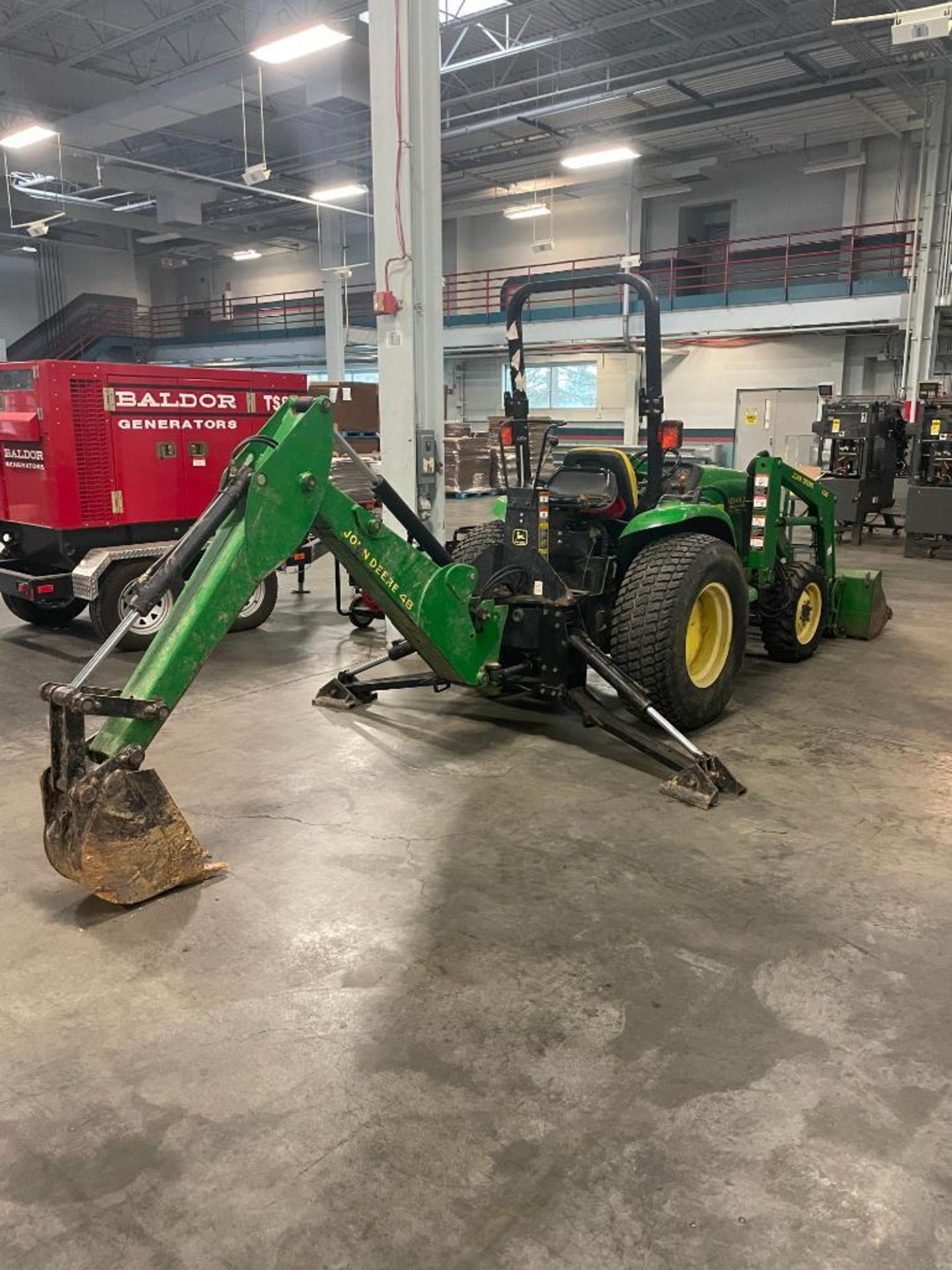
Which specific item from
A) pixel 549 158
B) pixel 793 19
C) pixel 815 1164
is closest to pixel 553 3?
pixel 793 19

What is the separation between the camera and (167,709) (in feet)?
11.2

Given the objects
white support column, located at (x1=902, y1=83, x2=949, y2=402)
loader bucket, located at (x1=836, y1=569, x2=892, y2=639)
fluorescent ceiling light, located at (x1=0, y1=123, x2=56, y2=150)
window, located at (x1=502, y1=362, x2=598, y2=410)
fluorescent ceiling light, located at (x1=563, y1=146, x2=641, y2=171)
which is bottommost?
loader bucket, located at (x1=836, y1=569, x2=892, y2=639)

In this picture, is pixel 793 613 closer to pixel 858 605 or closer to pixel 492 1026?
pixel 858 605

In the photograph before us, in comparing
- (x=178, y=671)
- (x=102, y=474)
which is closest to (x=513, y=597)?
(x=178, y=671)

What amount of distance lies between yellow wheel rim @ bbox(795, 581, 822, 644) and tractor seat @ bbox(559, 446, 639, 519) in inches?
75.9

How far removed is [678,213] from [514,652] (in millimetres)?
19494

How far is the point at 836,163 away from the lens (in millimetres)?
18406

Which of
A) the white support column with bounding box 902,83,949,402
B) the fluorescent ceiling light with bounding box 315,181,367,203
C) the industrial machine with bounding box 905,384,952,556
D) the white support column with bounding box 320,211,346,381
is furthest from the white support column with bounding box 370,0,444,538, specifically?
the white support column with bounding box 320,211,346,381

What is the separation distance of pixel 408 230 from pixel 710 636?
11.7ft

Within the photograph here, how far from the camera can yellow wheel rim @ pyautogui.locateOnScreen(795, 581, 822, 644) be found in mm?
6840

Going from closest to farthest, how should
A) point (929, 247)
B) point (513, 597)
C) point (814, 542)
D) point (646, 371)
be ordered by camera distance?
point (646, 371), point (513, 597), point (814, 542), point (929, 247)

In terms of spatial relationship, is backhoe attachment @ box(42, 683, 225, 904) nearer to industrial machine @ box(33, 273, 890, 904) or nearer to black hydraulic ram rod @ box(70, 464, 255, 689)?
industrial machine @ box(33, 273, 890, 904)

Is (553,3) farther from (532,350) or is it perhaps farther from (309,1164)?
(309,1164)

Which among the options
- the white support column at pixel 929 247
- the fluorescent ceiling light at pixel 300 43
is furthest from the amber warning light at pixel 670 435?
the white support column at pixel 929 247
